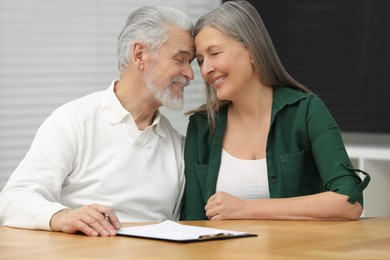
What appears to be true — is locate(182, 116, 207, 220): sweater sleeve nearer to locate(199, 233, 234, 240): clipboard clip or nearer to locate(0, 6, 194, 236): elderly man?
locate(0, 6, 194, 236): elderly man

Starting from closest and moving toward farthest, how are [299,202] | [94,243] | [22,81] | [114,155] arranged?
[94,243], [299,202], [114,155], [22,81]

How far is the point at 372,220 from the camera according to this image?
9.11ft

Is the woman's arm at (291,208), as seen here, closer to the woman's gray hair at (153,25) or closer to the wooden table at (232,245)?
the wooden table at (232,245)

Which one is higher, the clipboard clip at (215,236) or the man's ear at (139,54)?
the man's ear at (139,54)

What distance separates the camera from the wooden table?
6.81ft

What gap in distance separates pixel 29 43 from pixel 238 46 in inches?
68.6

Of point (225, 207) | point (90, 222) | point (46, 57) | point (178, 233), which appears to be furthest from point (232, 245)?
point (46, 57)

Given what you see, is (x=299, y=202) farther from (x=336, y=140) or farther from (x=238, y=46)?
(x=238, y=46)

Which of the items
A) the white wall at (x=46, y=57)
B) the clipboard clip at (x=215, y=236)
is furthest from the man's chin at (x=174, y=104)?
the white wall at (x=46, y=57)

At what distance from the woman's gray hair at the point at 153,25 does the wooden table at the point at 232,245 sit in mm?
777

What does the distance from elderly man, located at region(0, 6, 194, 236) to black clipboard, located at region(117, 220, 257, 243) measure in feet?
1.11

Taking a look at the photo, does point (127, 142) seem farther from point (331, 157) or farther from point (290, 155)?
point (331, 157)

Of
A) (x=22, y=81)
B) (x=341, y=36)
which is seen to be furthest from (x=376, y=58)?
(x=22, y=81)

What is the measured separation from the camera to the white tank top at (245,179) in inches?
119
